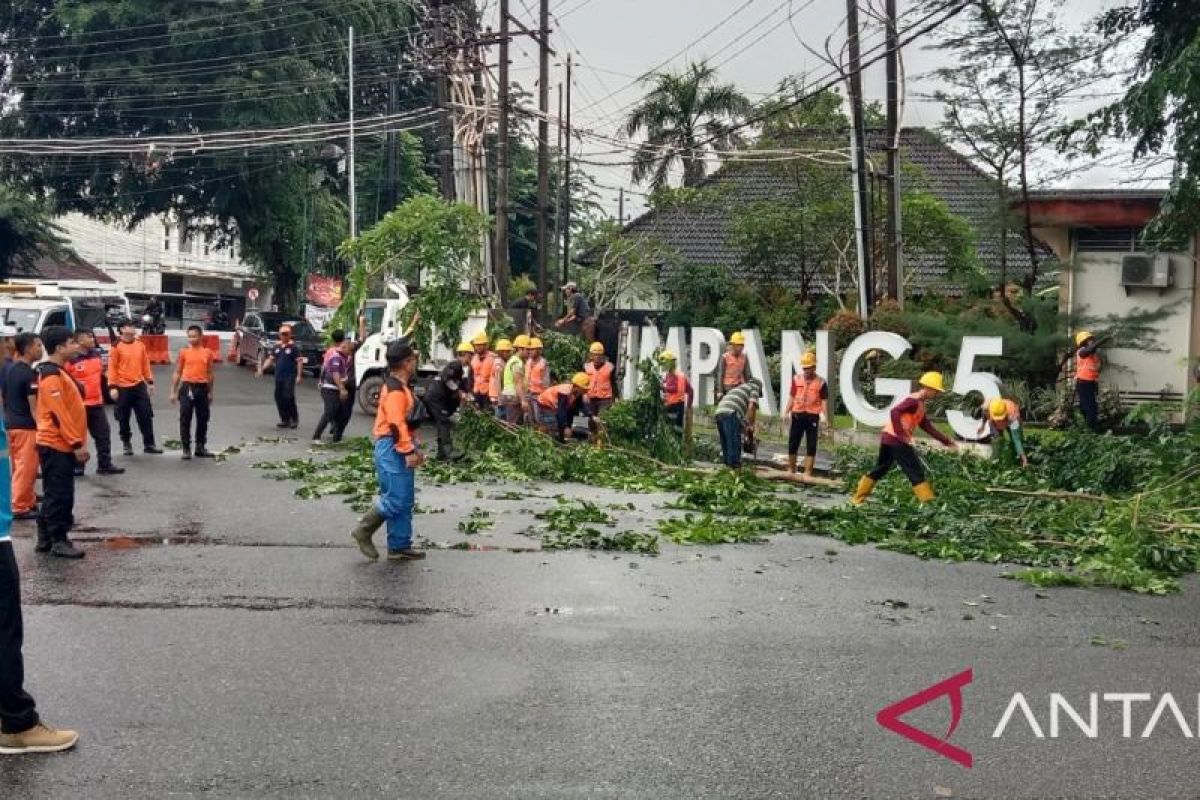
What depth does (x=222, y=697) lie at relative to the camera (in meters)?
6.46

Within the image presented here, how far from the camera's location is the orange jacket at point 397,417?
10180 mm

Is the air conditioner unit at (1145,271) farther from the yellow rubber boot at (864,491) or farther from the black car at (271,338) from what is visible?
the black car at (271,338)

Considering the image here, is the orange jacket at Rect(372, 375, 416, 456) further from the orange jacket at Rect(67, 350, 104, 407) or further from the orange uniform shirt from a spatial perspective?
the orange uniform shirt

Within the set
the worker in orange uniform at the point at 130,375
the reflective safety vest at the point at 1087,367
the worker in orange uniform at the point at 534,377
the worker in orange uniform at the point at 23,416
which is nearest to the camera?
the worker in orange uniform at the point at 23,416

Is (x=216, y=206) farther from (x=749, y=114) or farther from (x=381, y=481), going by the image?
(x=381, y=481)

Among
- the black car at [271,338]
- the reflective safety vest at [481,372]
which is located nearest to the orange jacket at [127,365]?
the reflective safety vest at [481,372]

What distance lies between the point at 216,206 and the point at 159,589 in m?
39.8

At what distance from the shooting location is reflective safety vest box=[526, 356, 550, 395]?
20547 millimetres

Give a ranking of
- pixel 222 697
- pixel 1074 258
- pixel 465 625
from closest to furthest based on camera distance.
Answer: pixel 222 697 → pixel 465 625 → pixel 1074 258

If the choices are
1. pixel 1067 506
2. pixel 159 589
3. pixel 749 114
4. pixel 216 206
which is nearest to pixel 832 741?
pixel 159 589

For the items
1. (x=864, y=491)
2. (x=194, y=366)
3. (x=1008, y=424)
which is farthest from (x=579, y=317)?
(x=864, y=491)

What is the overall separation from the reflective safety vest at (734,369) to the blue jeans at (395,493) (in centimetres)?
1020

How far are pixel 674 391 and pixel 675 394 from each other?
0.06 metres

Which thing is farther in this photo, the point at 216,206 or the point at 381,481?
the point at 216,206
